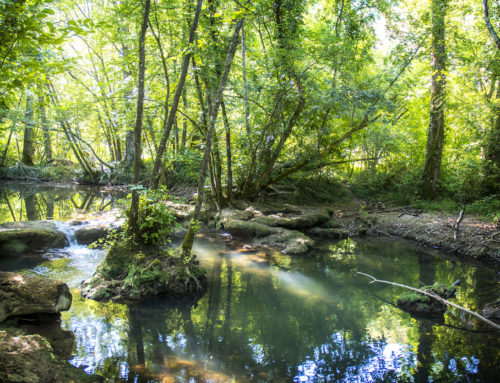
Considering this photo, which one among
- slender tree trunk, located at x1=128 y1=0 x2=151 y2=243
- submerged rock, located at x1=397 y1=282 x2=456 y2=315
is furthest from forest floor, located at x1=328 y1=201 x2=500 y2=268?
slender tree trunk, located at x1=128 y1=0 x2=151 y2=243

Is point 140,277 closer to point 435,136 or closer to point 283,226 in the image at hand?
point 283,226

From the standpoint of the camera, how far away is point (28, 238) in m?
8.07

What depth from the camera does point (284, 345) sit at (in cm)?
470

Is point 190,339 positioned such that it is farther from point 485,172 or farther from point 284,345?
point 485,172

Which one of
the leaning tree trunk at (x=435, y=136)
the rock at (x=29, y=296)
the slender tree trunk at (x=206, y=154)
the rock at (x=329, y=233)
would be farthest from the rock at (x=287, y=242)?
the leaning tree trunk at (x=435, y=136)

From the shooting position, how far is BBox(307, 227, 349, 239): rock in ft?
37.9

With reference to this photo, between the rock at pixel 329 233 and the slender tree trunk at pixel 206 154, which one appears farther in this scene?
Result: the rock at pixel 329 233

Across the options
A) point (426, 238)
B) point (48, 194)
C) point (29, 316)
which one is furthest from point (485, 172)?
point (48, 194)

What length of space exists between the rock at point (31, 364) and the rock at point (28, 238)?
548 cm

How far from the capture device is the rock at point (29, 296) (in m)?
4.39

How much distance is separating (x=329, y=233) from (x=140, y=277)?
290 inches

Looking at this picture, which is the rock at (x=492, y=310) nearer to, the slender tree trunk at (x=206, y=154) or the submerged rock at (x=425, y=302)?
the submerged rock at (x=425, y=302)

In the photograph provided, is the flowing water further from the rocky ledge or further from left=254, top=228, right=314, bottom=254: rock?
the rocky ledge

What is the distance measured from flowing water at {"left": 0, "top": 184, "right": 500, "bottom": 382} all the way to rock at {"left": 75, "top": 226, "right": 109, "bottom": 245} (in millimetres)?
935
